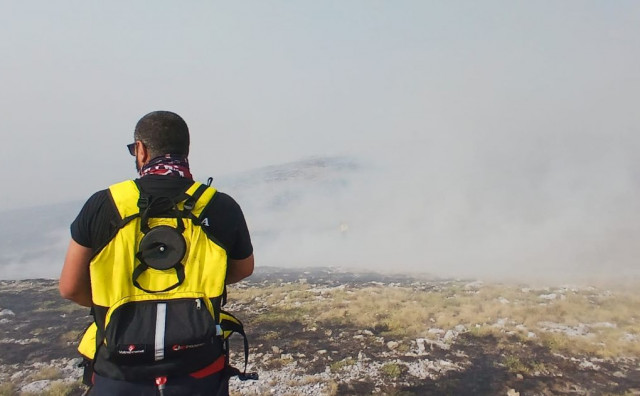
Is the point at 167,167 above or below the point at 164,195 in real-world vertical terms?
above

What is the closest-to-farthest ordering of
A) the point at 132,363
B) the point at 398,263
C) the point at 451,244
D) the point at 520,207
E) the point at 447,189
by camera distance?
the point at 132,363, the point at 398,263, the point at 451,244, the point at 520,207, the point at 447,189

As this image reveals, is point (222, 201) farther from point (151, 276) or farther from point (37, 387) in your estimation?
point (37, 387)

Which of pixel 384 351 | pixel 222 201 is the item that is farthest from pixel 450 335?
pixel 222 201

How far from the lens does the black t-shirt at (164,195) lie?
2254 millimetres

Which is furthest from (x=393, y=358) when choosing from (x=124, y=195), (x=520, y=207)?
(x=520, y=207)

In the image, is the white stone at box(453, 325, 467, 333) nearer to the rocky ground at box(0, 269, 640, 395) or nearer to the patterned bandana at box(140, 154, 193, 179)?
the rocky ground at box(0, 269, 640, 395)

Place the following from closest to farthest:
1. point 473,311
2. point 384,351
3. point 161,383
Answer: point 161,383
point 384,351
point 473,311

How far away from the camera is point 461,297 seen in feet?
44.5

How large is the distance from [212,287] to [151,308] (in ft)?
1.07

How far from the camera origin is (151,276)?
2.33m

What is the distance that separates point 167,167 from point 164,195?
0.67 feet

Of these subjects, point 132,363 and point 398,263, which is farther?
point 398,263

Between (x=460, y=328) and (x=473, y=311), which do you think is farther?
(x=473, y=311)

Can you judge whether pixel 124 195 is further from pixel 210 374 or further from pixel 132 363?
pixel 210 374
